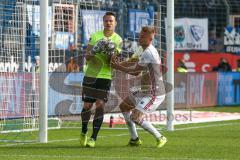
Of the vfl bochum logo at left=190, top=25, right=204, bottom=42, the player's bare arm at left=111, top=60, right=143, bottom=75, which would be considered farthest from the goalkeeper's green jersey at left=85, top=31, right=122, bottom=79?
the vfl bochum logo at left=190, top=25, right=204, bottom=42

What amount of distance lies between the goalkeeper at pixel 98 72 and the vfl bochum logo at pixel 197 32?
21.5 metres

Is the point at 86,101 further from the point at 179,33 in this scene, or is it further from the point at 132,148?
the point at 179,33

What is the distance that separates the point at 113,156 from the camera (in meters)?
11.8

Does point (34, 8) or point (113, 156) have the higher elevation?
point (34, 8)

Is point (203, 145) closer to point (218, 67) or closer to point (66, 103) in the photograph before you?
point (66, 103)

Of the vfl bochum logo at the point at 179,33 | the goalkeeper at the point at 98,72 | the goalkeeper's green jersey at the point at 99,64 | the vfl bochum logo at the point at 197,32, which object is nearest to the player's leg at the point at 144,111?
the goalkeeper at the point at 98,72

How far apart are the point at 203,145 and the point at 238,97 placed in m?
15.6

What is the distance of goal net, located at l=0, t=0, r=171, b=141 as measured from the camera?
15.8 metres

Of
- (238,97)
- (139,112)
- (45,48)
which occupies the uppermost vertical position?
(45,48)

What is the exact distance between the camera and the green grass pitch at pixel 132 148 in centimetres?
1176

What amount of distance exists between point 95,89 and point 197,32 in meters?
22.0

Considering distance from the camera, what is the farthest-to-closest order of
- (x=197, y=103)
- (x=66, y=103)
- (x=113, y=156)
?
(x=197, y=103)
(x=66, y=103)
(x=113, y=156)

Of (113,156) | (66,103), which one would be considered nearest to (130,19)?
(66,103)

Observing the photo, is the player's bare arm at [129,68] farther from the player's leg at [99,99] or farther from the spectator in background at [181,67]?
the spectator in background at [181,67]
